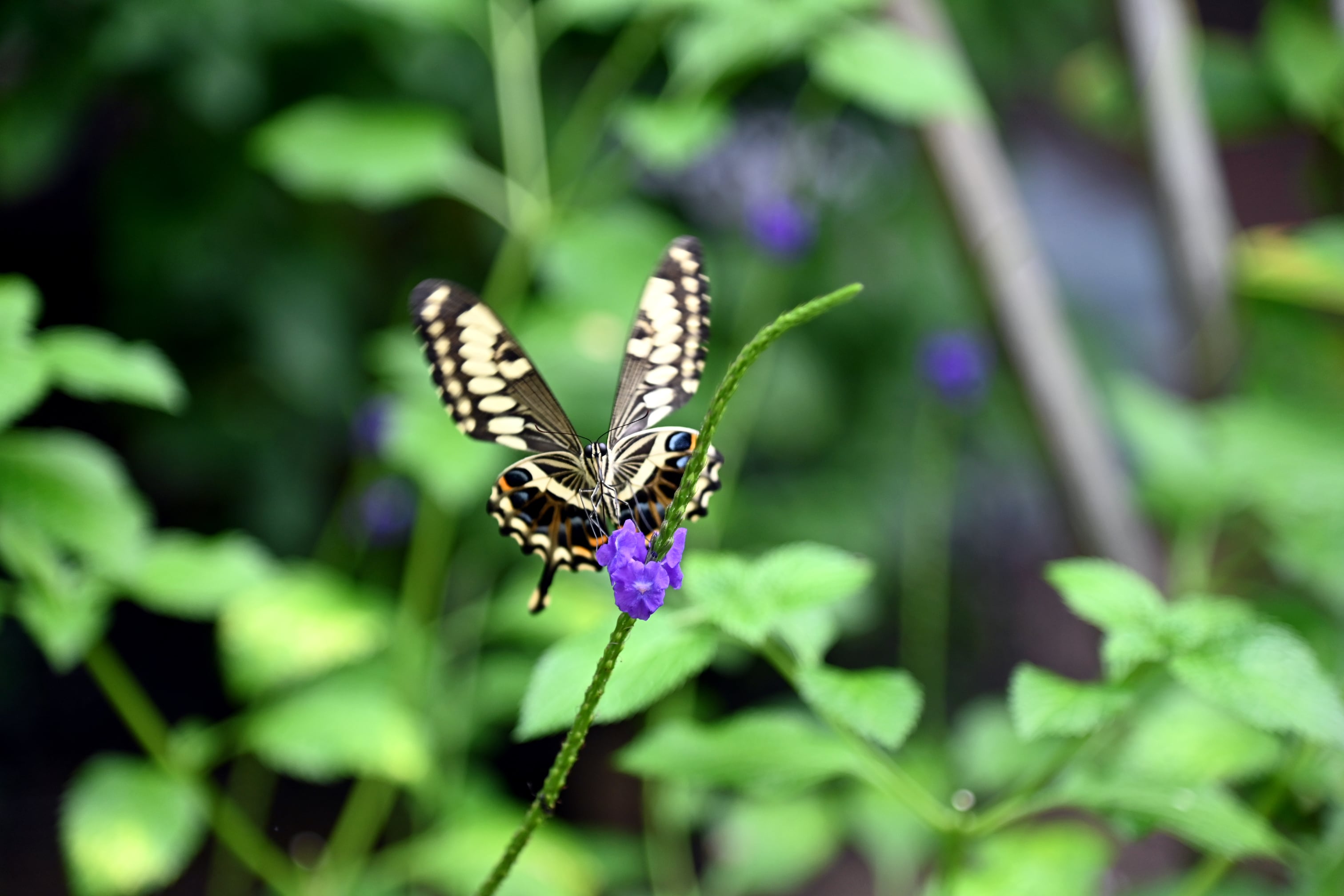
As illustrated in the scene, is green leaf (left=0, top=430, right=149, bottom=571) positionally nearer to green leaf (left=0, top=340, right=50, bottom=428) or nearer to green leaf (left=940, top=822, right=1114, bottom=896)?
green leaf (left=0, top=340, right=50, bottom=428)

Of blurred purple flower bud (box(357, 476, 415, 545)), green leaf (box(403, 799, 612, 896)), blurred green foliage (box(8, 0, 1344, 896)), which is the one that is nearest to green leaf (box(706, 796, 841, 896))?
blurred green foliage (box(8, 0, 1344, 896))

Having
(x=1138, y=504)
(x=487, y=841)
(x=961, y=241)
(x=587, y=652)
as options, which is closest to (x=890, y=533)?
(x=1138, y=504)

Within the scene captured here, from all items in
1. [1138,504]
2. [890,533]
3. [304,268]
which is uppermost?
[304,268]

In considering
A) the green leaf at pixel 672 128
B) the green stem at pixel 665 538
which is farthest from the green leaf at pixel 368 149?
the green stem at pixel 665 538

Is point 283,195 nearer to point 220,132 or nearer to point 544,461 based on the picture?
point 220,132

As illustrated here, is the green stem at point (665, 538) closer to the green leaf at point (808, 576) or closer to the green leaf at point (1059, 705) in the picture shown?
the green leaf at point (808, 576)

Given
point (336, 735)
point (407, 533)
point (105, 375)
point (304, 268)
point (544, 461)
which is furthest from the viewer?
point (304, 268)
